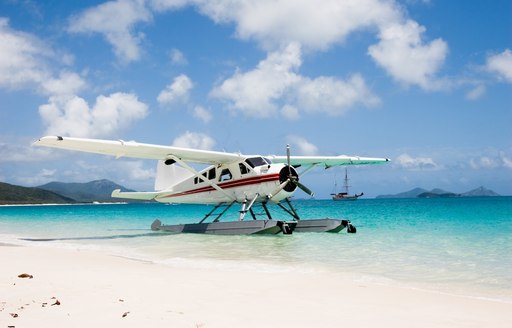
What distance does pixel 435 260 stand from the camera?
27.0ft

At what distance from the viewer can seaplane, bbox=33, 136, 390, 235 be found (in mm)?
13203

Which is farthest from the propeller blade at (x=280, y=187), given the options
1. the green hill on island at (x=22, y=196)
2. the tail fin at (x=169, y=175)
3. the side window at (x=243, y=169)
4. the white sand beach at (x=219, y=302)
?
the green hill on island at (x=22, y=196)

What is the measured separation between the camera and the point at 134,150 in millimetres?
14008

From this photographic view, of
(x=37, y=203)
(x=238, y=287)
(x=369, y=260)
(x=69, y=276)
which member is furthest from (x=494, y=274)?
(x=37, y=203)

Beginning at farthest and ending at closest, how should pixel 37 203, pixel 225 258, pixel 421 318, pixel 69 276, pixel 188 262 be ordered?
pixel 37 203 < pixel 225 258 < pixel 188 262 < pixel 69 276 < pixel 421 318

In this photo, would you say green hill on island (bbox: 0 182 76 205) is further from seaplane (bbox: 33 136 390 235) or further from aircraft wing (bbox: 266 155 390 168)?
aircraft wing (bbox: 266 155 390 168)

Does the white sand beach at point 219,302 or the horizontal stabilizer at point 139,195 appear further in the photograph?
the horizontal stabilizer at point 139,195

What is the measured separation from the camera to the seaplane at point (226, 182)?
13.2m

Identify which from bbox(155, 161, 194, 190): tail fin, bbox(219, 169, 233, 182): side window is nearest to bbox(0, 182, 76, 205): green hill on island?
bbox(155, 161, 194, 190): tail fin

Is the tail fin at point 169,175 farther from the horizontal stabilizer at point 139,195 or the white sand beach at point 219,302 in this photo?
the white sand beach at point 219,302

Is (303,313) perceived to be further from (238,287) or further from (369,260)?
(369,260)

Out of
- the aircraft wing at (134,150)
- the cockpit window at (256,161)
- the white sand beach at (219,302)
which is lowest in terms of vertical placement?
the white sand beach at (219,302)

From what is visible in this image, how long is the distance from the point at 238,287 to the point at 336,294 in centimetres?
109

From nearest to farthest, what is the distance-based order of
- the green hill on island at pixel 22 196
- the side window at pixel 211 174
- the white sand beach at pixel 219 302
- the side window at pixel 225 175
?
the white sand beach at pixel 219 302 → the side window at pixel 225 175 → the side window at pixel 211 174 → the green hill on island at pixel 22 196
